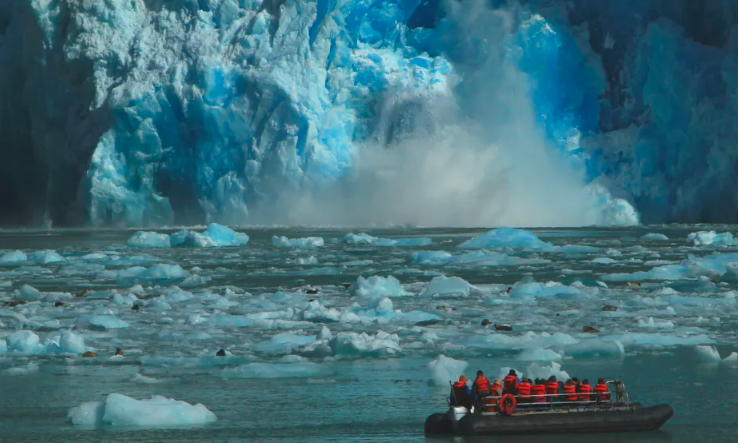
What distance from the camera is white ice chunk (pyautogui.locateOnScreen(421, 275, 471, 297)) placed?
14.7 m

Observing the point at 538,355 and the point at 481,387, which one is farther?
the point at 538,355

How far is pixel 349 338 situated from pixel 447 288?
474 cm

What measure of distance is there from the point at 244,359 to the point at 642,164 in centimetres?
2163

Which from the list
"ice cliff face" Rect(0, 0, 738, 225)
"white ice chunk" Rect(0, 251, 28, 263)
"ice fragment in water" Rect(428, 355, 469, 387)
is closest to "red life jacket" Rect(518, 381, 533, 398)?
"ice fragment in water" Rect(428, 355, 469, 387)

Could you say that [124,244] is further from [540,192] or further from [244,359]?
[244,359]

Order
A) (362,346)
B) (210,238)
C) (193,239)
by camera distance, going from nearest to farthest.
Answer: (362,346), (193,239), (210,238)

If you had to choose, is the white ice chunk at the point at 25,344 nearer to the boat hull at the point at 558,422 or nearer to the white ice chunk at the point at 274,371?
the white ice chunk at the point at 274,371

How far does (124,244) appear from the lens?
2658 centimetres

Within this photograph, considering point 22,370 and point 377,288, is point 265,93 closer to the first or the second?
point 377,288

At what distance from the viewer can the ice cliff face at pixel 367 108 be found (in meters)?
30.5

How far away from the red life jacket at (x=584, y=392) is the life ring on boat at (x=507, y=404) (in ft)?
1.57

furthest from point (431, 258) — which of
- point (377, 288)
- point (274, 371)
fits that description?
point (274, 371)

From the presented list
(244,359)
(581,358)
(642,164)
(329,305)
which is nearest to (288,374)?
(244,359)

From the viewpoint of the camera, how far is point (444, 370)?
8867mm
